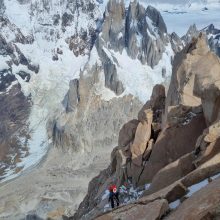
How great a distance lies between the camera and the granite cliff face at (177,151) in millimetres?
27234

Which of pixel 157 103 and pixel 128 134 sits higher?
pixel 157 103

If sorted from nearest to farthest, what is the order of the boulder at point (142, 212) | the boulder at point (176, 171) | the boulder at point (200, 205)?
the boulder at point (200, 205)
the boulder at point (142, 212)
the boulder at point (176, 171)

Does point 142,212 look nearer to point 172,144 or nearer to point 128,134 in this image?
point 172,144

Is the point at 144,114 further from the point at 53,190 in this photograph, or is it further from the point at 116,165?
the point at 53,190

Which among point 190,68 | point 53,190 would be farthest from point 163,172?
point 53,190

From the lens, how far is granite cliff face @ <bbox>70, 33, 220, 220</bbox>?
1072 inches

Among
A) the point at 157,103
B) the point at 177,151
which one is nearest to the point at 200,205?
the point at 177,151

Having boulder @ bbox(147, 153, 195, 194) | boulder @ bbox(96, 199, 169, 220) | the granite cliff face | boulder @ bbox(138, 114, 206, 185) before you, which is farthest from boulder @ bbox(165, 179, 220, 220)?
boulder @ bbox(138, 114, 206, 185)

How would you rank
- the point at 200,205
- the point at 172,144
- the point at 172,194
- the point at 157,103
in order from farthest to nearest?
the point at 157,103, the point at 172,144, the point at 172,194, the point at 200,205

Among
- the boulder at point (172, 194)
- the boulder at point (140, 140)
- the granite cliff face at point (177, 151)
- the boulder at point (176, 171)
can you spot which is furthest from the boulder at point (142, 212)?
the boulder at point (140, 140)

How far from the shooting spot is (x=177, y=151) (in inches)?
1966

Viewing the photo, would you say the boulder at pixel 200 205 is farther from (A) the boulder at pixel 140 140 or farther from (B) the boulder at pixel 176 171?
(A) the boulder at pixel 140 140

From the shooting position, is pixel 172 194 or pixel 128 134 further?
pixel 128 134

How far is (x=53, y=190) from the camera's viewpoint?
572 feet
